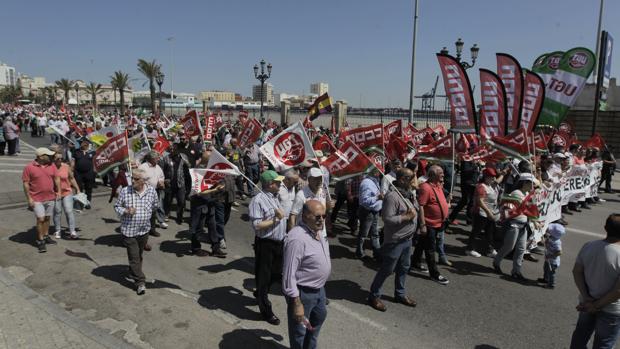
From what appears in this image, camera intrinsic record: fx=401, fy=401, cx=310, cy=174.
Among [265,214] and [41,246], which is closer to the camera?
[265,214]

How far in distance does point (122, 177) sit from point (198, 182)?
2705 mm

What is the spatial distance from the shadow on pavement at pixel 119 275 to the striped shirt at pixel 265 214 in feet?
5.83

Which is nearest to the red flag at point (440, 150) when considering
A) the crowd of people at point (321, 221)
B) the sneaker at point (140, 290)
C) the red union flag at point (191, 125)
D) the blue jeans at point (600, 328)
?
the crowd of people at point (321, 221)

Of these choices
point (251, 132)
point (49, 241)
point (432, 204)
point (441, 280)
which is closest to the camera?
point (432, 204)

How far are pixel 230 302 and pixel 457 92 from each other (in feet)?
30.5

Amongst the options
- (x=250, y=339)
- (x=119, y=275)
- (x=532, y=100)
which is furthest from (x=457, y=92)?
(x=119, y=275)

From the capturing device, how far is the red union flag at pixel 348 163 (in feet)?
20.2

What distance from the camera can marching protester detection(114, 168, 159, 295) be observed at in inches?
205

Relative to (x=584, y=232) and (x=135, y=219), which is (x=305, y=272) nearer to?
(x=135, y=219)

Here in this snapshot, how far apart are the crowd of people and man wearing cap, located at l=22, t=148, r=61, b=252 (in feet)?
0.05

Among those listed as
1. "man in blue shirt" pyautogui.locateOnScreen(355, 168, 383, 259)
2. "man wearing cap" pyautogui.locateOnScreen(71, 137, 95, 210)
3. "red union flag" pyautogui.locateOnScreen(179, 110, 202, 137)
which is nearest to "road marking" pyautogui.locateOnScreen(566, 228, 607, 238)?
"man in blue shirt" pyautogui.locateOnScreen(355, 168, 383, 259)

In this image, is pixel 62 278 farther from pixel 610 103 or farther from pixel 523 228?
pixel 610 103

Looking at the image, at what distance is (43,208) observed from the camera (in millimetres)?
6738

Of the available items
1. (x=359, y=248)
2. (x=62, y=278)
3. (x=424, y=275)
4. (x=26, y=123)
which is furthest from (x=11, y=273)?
(x=26, y=123)
